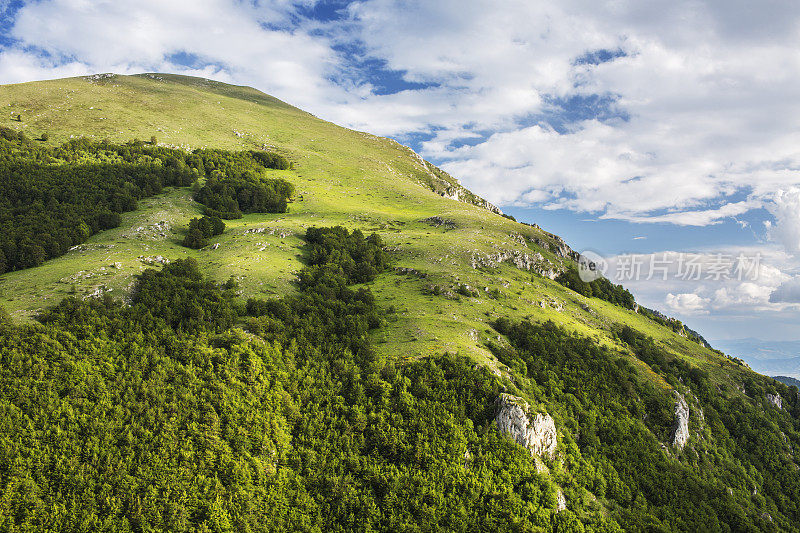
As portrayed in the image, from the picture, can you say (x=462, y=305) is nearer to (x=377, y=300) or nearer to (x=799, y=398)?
(x=377, y=300)

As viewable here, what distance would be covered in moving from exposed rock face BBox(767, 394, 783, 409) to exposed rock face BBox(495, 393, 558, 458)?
65.3m

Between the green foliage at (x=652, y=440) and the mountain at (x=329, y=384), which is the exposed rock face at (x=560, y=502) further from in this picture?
the green foliage at (x=652, y=440)

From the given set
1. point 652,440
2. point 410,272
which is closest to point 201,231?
point 410,272

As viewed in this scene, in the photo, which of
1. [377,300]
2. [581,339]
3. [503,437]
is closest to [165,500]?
[503,437]

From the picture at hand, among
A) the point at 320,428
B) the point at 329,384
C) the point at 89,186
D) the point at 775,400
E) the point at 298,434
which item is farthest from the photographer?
the point at 89,186

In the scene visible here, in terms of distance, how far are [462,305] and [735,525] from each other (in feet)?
136

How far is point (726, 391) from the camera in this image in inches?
2667

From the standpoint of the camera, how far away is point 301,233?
79.4m

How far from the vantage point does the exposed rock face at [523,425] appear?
3656 cm

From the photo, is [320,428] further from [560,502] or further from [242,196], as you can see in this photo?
[242,196]

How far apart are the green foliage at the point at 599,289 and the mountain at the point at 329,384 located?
112 cm

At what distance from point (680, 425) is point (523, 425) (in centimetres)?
3140

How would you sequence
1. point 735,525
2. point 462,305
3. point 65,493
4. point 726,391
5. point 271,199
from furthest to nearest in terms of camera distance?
point 271,199
point 726,391
point 462,305
point 735,525
point 65,493

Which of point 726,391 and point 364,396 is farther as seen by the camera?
point 726,391
